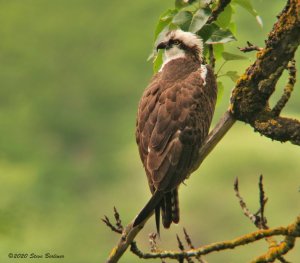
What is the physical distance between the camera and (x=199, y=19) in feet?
13.2

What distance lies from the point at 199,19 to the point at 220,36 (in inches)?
5.8

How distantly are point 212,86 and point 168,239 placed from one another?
1229cm

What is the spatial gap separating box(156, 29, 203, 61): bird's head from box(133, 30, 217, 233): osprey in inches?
10.3

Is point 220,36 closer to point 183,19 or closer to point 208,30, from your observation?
point 208,30

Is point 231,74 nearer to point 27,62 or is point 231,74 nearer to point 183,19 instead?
point 183,19

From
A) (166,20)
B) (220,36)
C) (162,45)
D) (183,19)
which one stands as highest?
(162,45)

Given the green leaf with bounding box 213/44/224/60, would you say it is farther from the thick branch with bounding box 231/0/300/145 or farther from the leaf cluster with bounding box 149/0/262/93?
the thick branch with bounding box 231/0/300/145

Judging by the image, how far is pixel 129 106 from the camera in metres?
26.6

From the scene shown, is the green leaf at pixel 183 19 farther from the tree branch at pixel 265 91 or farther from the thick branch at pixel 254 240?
the thick branch at pixel 254 240

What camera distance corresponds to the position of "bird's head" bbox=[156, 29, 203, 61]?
518 centimetres

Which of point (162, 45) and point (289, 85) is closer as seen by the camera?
point (289, 85)

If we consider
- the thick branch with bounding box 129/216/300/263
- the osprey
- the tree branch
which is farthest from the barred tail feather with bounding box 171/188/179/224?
the thick branch with bounding box 129/216/300/263

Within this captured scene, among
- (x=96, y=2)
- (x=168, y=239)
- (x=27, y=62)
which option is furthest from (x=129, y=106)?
(x=168, y=239)

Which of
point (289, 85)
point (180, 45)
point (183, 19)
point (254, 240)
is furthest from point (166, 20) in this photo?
point (254, 240)
